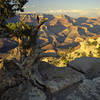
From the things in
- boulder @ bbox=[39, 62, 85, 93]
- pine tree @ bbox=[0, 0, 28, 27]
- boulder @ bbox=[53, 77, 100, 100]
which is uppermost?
pine tree @ bbox=[0, 0, 28, 27]

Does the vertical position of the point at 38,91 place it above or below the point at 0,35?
below

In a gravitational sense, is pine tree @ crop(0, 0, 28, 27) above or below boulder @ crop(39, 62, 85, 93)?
above

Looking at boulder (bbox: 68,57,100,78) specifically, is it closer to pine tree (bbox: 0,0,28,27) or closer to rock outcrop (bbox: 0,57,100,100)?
rock outcrop (bbox: 0,57,100,100)

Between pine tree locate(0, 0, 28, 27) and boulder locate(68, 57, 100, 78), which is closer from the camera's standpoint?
pine tree locate(0, 0, 28, 27)

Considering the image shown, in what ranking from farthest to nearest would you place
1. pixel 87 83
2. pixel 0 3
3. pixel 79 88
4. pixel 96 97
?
pixel 87 83, pixel 79 88, pixel 0 3, pixel 96 97

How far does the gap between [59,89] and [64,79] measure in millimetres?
2006

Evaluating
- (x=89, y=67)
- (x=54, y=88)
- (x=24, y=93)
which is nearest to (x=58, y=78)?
(x=54, y=88)

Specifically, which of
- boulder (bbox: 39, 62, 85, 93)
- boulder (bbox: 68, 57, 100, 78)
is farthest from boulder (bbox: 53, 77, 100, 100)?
boulder (bbox: 68, 57, 100, 78)

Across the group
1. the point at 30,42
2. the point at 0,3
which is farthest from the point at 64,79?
the point at 0,3

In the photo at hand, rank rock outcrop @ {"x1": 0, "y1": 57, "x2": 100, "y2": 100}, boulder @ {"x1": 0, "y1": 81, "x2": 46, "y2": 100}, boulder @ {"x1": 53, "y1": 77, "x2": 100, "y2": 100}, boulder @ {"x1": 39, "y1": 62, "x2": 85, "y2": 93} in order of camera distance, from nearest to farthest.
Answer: boulder @ {"x1": 0, "y1": 81, "x2": 46, "y2": 100}, rock outcrop @ {"x1": 0, "y1": 57, "x2": 100, "y2": 100}, boulder @ {"x1": 53, "y1": 77, "x2": 100, "y2": 100}, boulder @ {"x1": 39, "y1": 62, "x2": 85, "y2": 93}

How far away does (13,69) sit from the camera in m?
16.2

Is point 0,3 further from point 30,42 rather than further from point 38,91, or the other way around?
point 38,91

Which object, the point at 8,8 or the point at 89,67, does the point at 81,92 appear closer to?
the point at 89,67

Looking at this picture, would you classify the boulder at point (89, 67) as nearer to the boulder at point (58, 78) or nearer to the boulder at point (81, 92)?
the boulder at point (58, 78)
